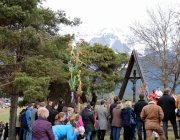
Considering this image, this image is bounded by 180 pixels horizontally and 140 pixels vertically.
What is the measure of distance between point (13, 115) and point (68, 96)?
9699 millimetres

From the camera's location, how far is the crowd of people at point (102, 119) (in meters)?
6.80

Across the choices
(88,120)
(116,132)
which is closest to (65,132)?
(88,120)

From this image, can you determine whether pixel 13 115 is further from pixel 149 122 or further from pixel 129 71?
pixel 149 122

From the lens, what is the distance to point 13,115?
20.3 m

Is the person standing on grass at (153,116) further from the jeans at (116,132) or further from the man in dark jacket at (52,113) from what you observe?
the man in dark jacket at (52,113)

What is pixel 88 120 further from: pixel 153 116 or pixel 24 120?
pixel 24 120

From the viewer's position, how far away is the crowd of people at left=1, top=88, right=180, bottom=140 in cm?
680

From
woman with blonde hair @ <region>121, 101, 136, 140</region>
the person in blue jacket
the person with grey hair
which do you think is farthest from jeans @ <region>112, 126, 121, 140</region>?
the person with grey hair

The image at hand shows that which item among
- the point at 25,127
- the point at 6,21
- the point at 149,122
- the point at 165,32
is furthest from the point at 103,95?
the point at 149,122

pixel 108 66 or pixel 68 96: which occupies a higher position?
→ pixel 108 66

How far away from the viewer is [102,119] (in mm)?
11820

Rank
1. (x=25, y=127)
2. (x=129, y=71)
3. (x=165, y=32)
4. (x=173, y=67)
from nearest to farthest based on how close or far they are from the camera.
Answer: (x=25, y=127), (x=129, y=71), (x=173, y=67), (x=165, y=32)

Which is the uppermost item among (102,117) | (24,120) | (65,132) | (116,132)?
(102,117)

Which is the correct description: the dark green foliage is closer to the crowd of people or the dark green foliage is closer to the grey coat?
the crowd of people
